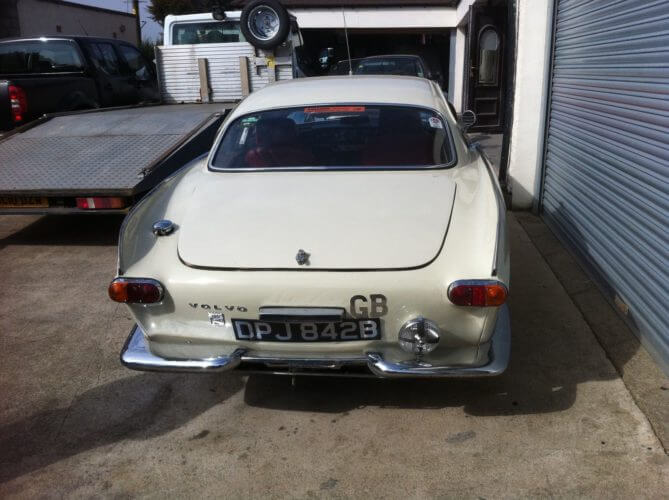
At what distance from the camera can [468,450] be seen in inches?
112

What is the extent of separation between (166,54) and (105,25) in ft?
69.2

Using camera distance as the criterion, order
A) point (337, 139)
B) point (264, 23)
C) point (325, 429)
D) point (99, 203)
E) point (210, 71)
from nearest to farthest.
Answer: point (325, 429), point (337, 139), point (99, 203), point (264, 23), point (210, 71)

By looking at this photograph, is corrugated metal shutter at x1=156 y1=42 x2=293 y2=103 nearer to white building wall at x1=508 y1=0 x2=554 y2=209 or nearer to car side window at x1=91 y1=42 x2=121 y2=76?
car side window at x1=91 y1=42 x2=121 y2=76

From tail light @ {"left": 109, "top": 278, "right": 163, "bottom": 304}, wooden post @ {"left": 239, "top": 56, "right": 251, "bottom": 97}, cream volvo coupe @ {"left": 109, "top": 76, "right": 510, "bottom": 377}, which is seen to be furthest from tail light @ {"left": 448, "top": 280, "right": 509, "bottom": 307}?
wooden post @ {"left": 239, "top": 56, "right": 251, "bottom": 97}

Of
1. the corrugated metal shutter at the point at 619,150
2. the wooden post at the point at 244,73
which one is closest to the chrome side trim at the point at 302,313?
the corrugated metal shutter at the point at 619,150

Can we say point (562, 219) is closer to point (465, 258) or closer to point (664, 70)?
point (664, 70)

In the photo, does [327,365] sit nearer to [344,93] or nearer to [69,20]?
[344,93]

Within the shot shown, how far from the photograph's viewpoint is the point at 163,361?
292 centimetres

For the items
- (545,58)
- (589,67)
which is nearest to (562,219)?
(589,67)

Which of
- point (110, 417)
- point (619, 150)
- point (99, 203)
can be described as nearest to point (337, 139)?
point (619, 150)

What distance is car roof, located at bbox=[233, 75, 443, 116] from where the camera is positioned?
13.1 ft

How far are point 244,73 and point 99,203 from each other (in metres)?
3.70

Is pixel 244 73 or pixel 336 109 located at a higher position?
pixel 244 73

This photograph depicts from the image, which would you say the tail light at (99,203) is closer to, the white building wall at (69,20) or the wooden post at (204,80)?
the wooden post at (204,80)
